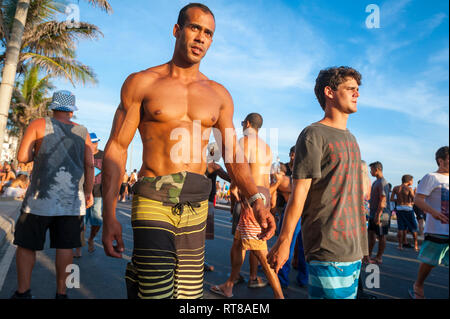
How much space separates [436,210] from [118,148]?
3.84 m

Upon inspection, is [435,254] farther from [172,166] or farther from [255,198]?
[172,166]

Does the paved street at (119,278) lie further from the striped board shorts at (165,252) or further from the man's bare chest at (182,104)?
the man's bare chest at (182,104)

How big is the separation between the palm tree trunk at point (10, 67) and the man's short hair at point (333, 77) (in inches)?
293

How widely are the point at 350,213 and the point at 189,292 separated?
1170 millimetres

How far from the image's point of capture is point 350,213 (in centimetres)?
211

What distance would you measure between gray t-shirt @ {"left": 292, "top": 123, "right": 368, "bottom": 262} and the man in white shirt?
233cm

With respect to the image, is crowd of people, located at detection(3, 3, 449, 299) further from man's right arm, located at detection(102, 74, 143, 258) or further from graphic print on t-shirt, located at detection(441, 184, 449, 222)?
graphic print on t-shirt, located at detection(441, 184, 449, 222)

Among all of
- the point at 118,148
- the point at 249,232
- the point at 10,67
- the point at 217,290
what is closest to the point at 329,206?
the point at 118,148

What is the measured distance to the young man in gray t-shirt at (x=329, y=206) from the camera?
Result: 1986 mm

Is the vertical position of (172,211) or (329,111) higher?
(329,111)

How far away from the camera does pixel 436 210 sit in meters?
3.85
